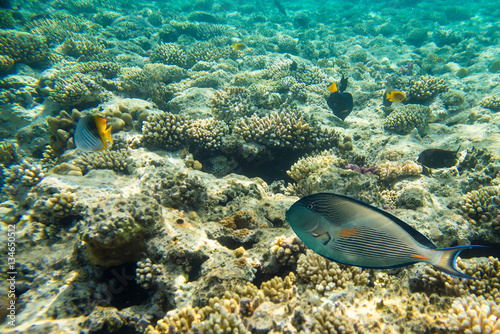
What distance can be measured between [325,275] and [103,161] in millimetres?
4789

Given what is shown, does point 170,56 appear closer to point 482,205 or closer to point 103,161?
point 103,161

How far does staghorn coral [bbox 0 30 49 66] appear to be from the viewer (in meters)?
8.66

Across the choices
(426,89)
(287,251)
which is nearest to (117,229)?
(287,251)

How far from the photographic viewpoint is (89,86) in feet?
23.3

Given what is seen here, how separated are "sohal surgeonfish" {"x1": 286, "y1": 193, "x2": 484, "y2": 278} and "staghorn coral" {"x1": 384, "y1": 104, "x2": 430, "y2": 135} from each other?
6985 millimetres

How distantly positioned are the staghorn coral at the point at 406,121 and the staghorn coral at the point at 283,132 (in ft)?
9.27

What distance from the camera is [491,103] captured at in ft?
25.8

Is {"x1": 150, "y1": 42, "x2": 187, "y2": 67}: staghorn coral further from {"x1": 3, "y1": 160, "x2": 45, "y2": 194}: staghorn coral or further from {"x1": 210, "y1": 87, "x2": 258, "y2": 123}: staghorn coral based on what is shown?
{"x1": 3, "y1": 160, "x2": 45, "y2": 194}: staghorn coral

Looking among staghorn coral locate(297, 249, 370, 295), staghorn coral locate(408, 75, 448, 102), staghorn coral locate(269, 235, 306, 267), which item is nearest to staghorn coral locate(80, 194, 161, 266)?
staghorn coral locate(269, 235, 306, 267)

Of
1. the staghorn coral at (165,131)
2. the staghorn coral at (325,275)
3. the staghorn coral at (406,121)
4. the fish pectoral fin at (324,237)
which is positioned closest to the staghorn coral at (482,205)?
the staghorn coral at (325,275)

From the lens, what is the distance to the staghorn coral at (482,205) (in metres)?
3.62

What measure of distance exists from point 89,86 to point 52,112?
1.40 meters

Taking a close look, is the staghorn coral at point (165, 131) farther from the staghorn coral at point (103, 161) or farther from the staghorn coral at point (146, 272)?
the staghorn coral at point (146, 272)

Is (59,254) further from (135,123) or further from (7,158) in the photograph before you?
(7,158)
